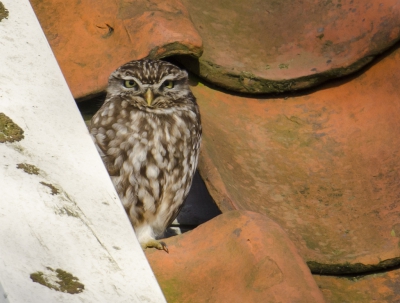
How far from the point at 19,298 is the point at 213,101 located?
181 centimetres

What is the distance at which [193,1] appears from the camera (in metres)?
3.30

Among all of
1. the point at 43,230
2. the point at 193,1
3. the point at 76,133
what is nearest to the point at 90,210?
the point at 43,230

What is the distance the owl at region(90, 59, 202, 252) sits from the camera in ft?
10.3

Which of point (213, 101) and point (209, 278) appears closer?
point (209, 278)

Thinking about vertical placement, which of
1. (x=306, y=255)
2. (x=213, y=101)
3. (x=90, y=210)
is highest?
(x=90, y=210)

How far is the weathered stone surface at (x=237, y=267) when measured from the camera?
2188mm

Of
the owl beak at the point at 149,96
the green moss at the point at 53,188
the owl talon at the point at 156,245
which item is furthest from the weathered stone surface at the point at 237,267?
the owl beak at the point at 149,96

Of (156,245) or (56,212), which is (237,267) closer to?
(156,245)

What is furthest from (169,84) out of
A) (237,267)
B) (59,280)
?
(59,280)

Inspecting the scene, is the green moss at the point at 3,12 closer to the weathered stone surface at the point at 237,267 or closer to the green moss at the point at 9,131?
the green moss at the point at 9,131

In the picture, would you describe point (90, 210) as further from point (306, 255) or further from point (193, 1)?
point (193, 1)

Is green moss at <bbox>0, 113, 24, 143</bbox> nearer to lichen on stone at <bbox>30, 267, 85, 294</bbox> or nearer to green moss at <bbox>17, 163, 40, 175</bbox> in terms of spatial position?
green moss at <bbox>17, 163, 40, 175</bbox>

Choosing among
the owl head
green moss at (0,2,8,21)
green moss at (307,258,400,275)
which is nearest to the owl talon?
green moss at (307,258,400,275)

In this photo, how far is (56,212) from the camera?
1.67 metres
